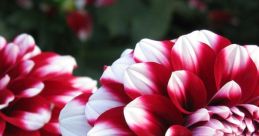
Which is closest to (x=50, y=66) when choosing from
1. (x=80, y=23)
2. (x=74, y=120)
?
(x=74, y=120)

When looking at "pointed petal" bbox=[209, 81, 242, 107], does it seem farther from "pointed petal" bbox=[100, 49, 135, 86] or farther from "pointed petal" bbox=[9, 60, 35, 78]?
"pointed petal" bbox=[9, 60, 35, 78]

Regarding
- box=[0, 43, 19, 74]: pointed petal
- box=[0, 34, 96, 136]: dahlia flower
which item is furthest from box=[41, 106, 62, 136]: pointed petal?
box=[0, 43, 19, 74]: pointed petal

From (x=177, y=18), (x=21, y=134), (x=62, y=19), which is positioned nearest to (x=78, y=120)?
(x=21, y=134)

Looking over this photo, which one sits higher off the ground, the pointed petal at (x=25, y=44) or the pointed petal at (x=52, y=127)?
the pointed petal at (x=25, y=44)

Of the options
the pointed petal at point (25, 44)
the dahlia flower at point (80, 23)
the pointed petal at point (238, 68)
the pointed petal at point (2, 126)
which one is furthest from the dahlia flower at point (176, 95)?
the dahlia flower at point (80, 23)

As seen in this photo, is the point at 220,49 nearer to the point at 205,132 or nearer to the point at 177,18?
the point at 205,132

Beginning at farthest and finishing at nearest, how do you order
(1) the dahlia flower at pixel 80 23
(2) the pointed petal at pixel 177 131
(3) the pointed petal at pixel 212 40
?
(1) the dahlia flower at pixel 80 23, (3) the pointed petal at pixel 212 40, (2) the pointed petal at pixel 177 131

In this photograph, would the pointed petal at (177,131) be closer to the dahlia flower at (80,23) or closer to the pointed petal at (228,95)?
the pointed petal at (228,95)
